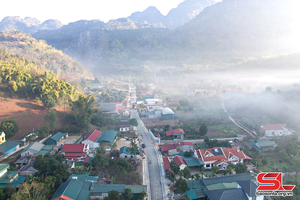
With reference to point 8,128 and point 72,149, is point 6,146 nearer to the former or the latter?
point 8,128

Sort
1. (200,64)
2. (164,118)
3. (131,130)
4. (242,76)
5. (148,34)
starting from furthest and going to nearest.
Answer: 1. (148,34)
2. (200,64)
3. (242,76)
4. (164,118)
5. (131,130)

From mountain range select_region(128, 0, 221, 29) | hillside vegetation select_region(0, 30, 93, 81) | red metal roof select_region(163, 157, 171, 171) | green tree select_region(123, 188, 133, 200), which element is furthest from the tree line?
mountain range select_region(128, 0, 221, 29)

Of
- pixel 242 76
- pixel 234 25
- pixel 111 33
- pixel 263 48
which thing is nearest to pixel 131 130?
pixel 242 76

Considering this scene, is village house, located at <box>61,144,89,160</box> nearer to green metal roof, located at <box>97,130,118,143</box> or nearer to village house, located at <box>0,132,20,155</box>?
green metal roof, located at <box>97,130,118,143</box>

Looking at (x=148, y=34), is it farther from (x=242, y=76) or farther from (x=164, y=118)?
(x=164, y=118)

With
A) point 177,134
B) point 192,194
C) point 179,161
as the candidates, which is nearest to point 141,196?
point 192,194
